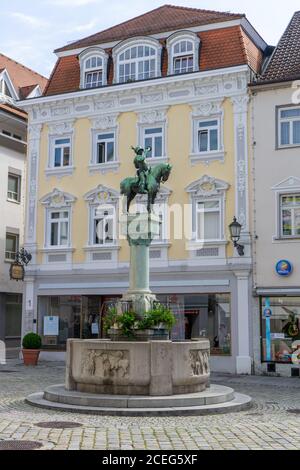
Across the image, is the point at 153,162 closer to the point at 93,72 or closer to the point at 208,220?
the point at 208,220

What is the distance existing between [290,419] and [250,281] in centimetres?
1043

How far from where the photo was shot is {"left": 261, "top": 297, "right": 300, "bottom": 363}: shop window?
69.1 feet

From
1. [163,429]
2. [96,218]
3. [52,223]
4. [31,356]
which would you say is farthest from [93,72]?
[163,429]

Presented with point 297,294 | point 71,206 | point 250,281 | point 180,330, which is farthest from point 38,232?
point 297,294

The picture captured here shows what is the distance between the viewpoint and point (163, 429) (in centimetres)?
989

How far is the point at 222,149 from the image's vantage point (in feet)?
74.4

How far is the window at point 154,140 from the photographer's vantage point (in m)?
23.9

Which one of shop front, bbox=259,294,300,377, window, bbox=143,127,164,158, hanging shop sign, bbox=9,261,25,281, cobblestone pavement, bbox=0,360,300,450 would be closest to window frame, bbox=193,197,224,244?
→ window, bbox=143,127,164,158

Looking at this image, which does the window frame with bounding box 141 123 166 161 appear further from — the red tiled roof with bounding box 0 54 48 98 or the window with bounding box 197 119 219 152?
the red tiled roof with bounding box 0 54 48 98

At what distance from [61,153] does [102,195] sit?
2.78 meters

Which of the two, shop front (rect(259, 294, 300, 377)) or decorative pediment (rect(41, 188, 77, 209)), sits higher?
decorative pediment (rect(41, 188, 77, 209))

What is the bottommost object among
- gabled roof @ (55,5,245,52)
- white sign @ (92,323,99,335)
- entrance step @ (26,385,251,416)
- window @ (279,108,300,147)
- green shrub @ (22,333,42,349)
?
entrance step @ (26,385,251,416)

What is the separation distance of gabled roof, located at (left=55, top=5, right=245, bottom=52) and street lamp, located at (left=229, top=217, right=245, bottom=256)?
818 cm

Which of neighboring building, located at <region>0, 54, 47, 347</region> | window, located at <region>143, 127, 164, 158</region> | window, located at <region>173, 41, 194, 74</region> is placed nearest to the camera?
window, located at <region>143, 127, 164, 158</region>
